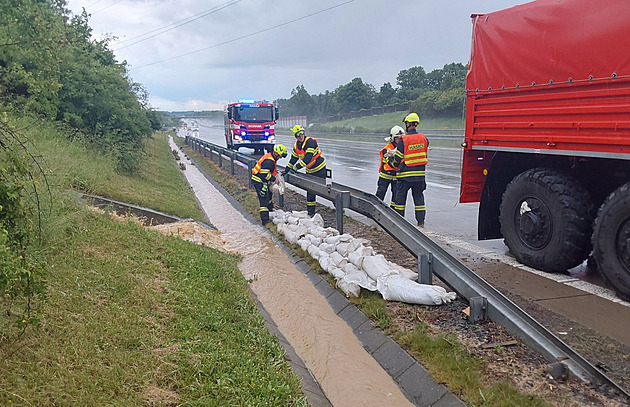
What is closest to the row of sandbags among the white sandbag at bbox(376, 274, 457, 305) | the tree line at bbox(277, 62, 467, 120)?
the white sandbag at bbox(376, 274, 457, 305)

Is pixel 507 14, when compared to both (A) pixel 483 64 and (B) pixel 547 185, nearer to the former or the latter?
(A) pixel 483 64

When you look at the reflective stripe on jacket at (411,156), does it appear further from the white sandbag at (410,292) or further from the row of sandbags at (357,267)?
the white sandbag at (410,292)

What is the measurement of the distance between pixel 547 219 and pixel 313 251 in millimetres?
3193

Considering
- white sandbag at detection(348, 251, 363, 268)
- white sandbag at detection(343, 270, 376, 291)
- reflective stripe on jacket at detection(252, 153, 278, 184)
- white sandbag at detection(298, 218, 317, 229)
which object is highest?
reflective stripe on jacket at detection(252, 153, 278, 184)

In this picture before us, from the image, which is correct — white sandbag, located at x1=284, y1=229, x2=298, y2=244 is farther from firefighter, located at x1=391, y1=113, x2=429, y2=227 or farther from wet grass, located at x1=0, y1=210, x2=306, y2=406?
wet grass, located at x1=0, y1=210, x2=306, y2=406

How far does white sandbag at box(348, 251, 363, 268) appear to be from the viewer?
19.2ft

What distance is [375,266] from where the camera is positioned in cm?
549

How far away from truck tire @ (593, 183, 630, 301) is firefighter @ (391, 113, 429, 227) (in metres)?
3.62

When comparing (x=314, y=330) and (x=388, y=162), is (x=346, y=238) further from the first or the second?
(x=388, y=162)

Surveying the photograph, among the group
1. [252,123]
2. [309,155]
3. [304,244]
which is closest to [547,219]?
[304,244]

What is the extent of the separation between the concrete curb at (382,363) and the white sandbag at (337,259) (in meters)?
0.32

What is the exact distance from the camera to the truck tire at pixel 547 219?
17.6ft

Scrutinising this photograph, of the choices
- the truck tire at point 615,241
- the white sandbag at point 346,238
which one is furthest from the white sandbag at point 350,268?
the truck tire at point 615,241

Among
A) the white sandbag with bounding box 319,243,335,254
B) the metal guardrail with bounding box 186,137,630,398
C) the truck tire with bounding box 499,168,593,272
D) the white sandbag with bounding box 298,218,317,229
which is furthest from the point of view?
the white sandbag with bounding box 298,218,317,229
